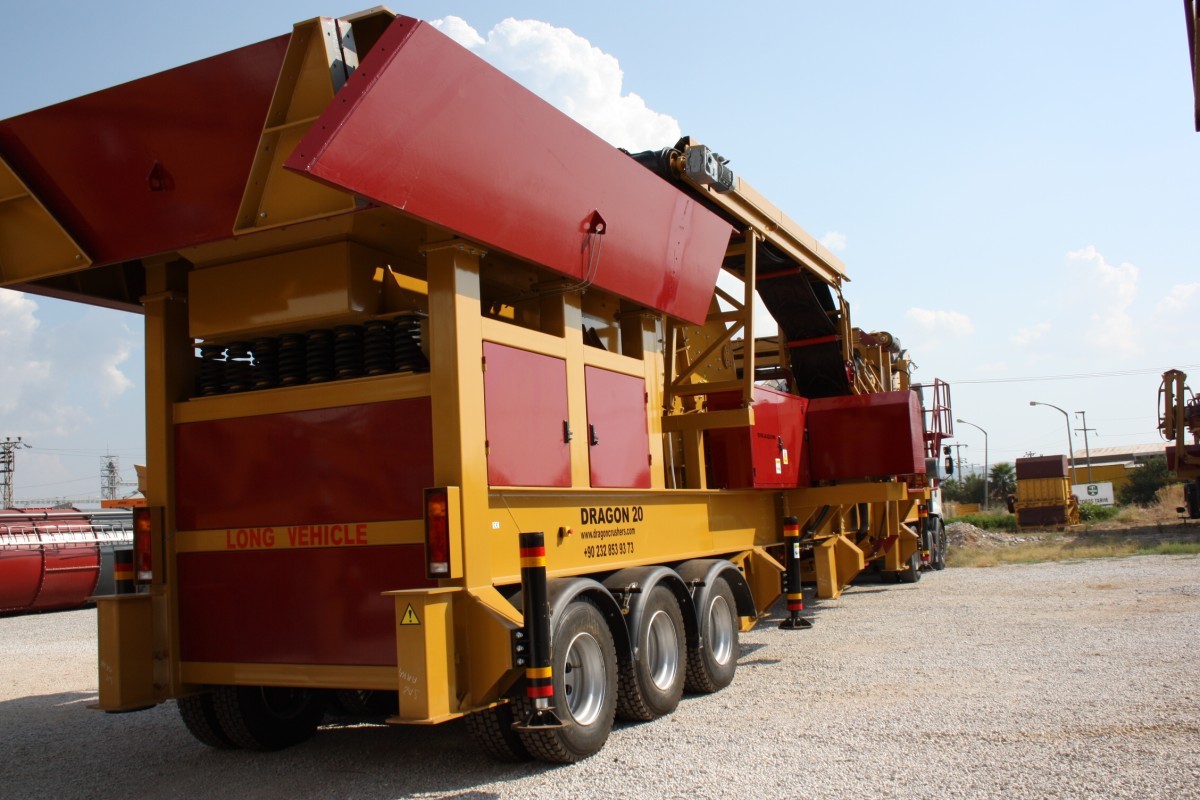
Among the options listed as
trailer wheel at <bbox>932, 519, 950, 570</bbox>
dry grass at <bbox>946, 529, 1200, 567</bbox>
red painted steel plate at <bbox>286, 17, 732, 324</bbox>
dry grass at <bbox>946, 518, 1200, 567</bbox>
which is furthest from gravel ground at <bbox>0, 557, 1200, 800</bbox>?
dry grass at <bbox>946, 518, 1200, 567</bbox>

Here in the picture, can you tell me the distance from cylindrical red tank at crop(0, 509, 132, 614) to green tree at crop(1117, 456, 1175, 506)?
179ft

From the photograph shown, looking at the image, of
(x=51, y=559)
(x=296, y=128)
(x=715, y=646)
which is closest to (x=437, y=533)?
(x=296, y=128)

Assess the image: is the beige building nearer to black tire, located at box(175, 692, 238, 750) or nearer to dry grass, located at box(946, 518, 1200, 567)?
dry grass, located at box(946, 518, 1200, 567)

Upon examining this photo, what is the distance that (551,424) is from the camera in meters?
6.31

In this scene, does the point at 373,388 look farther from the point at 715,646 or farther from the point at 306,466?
the point at 715,646

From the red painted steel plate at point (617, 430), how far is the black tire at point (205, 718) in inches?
109

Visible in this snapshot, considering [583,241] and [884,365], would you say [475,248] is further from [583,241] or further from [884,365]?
[884,365]

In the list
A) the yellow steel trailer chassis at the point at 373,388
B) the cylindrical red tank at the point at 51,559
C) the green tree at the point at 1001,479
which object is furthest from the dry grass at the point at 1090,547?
the green tree at the point at 1001,479

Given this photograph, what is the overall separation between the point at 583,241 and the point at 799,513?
5311mm

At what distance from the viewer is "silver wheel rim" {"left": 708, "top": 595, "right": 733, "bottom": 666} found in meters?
7.85

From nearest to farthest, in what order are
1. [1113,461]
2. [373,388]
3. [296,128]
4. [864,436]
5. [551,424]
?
[296,128]
[373,388]
[551,424]
[864,436]
[1113,461]

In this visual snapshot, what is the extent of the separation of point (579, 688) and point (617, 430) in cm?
194

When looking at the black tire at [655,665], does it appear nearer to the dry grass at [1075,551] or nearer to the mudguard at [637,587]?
the mudguard at [637,587]

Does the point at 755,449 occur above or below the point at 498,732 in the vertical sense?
above
